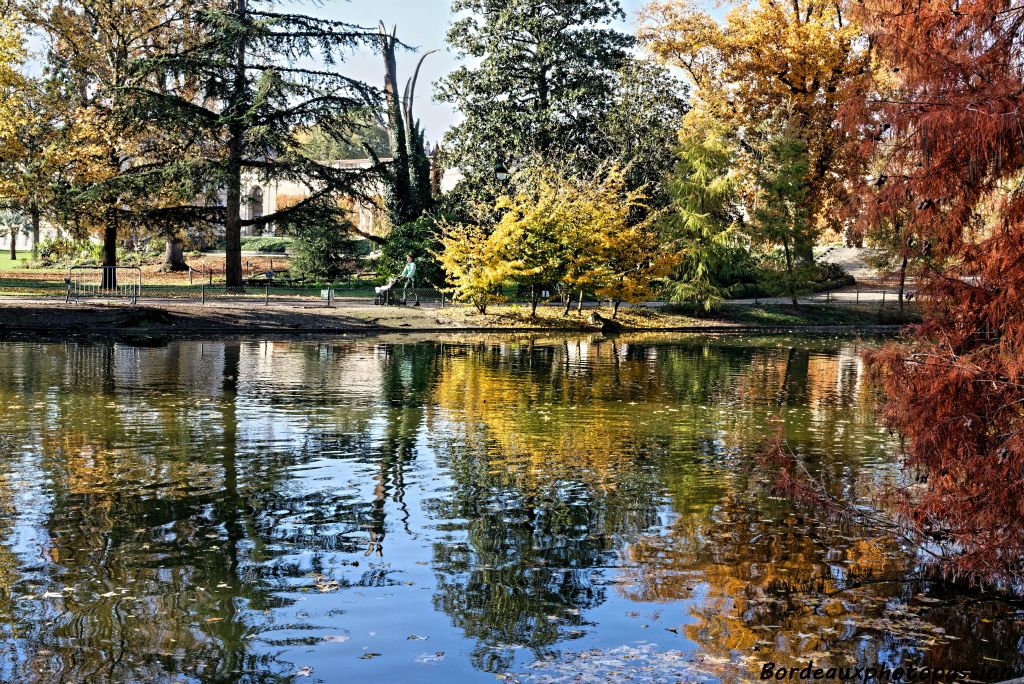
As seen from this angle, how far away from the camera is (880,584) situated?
9.27m

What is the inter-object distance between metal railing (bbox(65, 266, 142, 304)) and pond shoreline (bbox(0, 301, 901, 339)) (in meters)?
2.70

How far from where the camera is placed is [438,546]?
10.3 m

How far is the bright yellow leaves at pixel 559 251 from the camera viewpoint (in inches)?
1539

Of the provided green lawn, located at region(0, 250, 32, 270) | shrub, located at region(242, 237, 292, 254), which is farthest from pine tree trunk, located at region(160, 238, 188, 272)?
shrub, located at region(242, 237, 292, 254)

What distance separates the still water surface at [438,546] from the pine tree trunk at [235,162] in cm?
2377

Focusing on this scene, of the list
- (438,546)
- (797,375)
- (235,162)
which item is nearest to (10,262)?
(235,162)

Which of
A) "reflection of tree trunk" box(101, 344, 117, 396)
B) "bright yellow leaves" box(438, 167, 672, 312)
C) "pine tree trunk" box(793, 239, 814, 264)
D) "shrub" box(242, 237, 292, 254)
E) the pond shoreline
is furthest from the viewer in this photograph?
"shrub" box(242, 237, 292, 254)

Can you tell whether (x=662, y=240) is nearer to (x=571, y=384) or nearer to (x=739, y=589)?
(x=571, y=384)

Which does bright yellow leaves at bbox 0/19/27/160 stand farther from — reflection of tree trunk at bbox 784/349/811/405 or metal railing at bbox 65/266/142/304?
reflection of tree trunk at bbox 784/349/811/405

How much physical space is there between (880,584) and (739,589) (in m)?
1.18

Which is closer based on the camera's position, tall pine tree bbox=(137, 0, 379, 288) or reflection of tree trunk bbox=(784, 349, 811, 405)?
reflection of tree trunk bbox=(784, 349, 811, 405)

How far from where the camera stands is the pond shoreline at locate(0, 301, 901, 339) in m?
32.4

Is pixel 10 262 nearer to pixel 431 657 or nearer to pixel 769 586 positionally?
pixel 769 586

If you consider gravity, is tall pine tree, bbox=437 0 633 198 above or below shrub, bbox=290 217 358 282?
above
